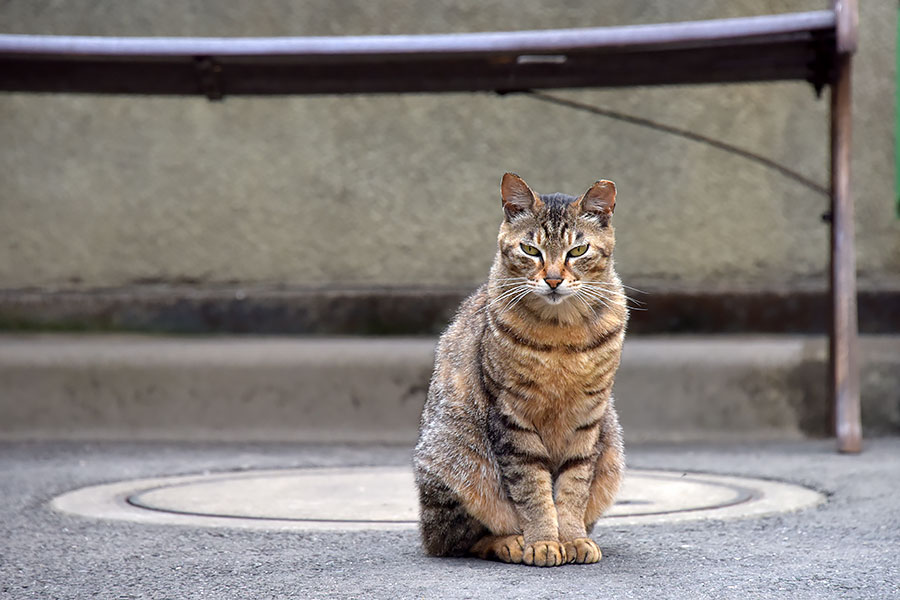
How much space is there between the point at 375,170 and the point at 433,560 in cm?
377

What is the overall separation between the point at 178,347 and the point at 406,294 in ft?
4.41

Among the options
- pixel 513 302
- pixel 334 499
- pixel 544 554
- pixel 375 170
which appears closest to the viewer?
pixel 544 554

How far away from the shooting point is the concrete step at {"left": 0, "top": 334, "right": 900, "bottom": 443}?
634 centimetres

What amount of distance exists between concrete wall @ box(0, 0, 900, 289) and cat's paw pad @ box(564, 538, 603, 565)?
353 centimetres

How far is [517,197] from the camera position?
3410 millimetres

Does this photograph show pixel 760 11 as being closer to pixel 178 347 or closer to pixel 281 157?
pixel 281 157

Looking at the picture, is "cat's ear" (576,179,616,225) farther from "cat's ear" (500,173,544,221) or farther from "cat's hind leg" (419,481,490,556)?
"cat's hind leg" (419,481,490,556)

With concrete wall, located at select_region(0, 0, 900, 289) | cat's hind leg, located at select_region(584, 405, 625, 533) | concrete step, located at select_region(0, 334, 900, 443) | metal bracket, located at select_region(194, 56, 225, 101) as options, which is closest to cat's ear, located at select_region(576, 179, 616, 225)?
cat's hind leg, located at select_region(584, 405, 625, 533)

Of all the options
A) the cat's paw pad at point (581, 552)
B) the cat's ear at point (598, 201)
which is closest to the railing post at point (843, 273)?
the cat's ear at point (598, 201)

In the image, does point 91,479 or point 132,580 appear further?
point 91,479

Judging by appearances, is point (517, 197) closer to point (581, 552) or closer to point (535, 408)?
point (535, 408)

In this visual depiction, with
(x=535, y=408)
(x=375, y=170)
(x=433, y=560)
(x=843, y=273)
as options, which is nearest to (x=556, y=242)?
(x=535, y=408)

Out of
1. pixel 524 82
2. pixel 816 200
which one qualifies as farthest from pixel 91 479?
pixel 816 200

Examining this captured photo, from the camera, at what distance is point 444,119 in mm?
6715
